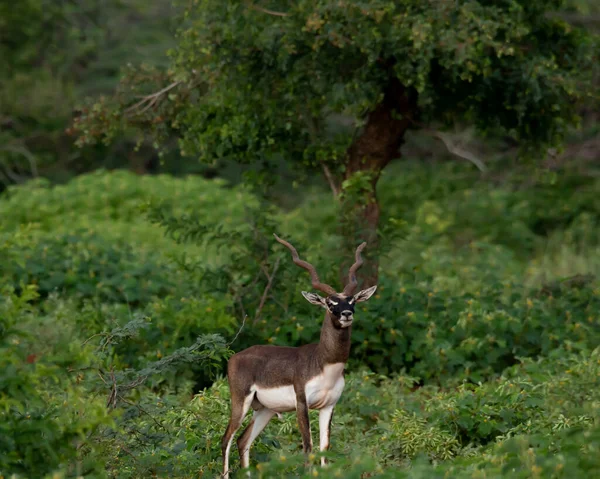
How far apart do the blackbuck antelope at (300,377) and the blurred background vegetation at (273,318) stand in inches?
8.8

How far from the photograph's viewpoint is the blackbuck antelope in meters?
7.01

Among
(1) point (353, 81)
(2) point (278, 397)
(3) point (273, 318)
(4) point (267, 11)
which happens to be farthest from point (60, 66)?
(2) point (278, 397)

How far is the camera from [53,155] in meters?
26.5

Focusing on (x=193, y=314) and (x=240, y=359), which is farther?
(x=193, y=314)

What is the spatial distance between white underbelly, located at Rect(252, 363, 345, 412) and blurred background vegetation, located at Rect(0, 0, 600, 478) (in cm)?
36

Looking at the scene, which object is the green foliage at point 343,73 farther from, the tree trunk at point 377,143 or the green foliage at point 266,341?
the green foliage at point 266,341

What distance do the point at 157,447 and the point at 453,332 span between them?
4.39 m

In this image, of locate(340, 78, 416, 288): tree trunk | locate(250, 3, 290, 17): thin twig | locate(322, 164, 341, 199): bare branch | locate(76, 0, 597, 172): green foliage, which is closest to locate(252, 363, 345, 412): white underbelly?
locate(76, 0, 597, 172): green foliage

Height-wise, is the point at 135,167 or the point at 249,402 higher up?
the point at 249,402

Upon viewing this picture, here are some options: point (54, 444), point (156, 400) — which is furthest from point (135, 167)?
point (54, 444)

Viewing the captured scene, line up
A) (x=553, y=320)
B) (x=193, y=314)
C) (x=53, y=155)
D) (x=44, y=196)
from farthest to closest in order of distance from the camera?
(x=53, y=155)
(x=44, y=196)
(x=553, y=320)
(x=193, y=314)

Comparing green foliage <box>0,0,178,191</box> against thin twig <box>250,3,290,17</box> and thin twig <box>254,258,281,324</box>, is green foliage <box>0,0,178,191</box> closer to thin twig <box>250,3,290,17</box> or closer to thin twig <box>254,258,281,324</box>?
thin twig <box>250,3,290,17</box>

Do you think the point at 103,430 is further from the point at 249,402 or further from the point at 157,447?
the point at 249,402

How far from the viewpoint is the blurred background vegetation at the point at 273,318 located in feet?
20.8
